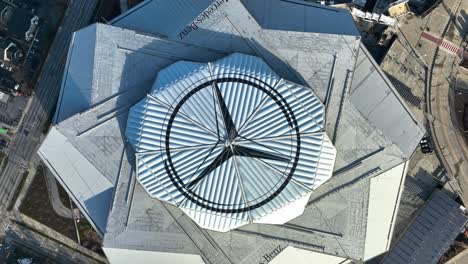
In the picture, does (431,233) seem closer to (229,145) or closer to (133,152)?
(229,145)

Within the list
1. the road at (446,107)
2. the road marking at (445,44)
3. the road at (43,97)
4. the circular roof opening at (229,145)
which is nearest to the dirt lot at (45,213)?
the road at (43,97)

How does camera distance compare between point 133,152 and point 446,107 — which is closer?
point 133,152

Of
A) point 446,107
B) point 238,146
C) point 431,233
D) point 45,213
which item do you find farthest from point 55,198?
point 446,107

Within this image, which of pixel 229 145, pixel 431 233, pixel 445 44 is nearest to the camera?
pixel 229 145

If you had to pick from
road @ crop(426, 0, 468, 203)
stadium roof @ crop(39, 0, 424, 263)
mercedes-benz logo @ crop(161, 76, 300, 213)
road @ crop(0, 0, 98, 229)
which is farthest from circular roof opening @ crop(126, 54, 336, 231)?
road @ crop(426, 0, 468, 203)

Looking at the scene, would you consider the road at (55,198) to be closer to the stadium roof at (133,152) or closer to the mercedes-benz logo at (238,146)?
the stadium roof at (133,152)

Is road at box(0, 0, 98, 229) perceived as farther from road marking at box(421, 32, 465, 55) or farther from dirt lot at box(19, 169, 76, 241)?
road marking at box(421, 32, 465, 55)

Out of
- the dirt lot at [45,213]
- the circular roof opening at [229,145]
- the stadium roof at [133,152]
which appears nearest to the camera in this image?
the circular roof opening at [229,145]
